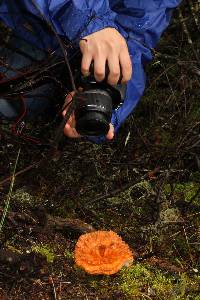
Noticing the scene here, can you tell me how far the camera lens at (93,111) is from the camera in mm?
2156

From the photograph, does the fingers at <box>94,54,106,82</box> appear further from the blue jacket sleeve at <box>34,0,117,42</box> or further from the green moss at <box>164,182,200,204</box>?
the green moss at <box>164,182,200,204</box>

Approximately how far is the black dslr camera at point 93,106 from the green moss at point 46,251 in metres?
0.61

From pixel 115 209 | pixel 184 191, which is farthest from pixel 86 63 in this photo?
pixel 184 191

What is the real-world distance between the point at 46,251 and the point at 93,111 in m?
0.74

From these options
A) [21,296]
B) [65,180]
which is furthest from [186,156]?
[21,296]

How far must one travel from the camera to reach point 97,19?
2418 millimetres

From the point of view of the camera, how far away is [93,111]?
7.08 feet

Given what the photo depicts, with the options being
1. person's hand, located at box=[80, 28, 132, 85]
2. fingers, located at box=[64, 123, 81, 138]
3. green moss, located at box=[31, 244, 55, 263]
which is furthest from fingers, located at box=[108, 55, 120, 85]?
green moss, located at box=[31, 244, 55, 263]

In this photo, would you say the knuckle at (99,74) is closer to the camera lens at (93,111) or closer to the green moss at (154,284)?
the camera lens at (93,111)

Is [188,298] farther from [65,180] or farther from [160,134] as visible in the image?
[160,134]

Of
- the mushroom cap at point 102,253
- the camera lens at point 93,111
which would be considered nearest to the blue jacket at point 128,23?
the camera lens at point 93,111

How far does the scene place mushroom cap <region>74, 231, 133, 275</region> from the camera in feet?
7.38

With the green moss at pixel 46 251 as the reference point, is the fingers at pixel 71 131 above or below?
above

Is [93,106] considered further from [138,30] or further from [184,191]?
[184,191]
